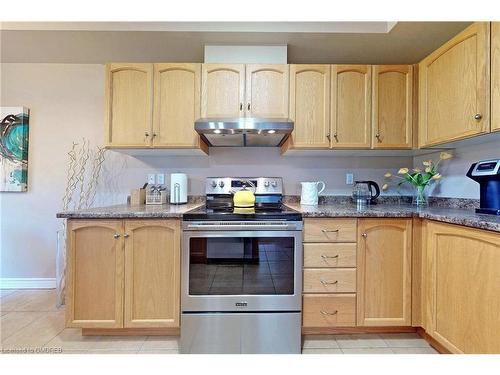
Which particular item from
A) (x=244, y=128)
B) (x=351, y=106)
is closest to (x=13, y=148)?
(x=244, y=128)

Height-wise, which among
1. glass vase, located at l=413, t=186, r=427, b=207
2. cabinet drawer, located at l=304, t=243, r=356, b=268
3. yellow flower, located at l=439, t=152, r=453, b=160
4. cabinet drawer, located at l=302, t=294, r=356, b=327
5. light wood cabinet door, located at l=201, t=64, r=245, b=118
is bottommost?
cabinet drawer, located at l=302, t=294, r=356, b=327

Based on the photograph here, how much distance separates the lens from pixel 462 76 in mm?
1636

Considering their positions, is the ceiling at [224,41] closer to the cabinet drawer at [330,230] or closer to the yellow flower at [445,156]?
the yellow flower at [445,156]

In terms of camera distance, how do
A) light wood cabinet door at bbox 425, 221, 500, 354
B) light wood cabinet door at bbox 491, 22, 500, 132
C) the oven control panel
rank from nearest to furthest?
light wood cabinet door at bbox 425, 221, 500, 354 < light wood cabinet door at bbox 491, 22, 500, 132 < the oven control panel

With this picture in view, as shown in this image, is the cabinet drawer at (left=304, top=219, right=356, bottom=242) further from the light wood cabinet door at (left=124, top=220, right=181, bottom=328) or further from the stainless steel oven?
the light wood cabinet door at (left=124, top=220, right=181, bottom=328)

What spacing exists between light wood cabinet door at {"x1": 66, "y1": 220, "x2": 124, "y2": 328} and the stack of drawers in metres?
1.23

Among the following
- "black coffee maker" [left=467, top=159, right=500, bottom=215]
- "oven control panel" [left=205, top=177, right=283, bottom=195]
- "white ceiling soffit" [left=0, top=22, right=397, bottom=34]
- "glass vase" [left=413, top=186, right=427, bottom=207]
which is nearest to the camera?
"black coffee maker" [left=467, top=159, right=500, bottom=215]

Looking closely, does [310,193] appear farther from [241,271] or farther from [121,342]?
[121,342]

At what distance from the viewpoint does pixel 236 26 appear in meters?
2.01

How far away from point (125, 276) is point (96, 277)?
0.19m

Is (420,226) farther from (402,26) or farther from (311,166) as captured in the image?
(402,26)

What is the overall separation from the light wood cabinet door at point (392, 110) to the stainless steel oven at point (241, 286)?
108 cm

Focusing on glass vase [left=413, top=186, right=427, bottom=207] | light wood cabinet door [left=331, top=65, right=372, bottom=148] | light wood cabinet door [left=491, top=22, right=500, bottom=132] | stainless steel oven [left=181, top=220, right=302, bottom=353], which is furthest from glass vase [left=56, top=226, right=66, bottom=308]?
light wood cabinet door [left=491, top=22, right=500, bottom=132]

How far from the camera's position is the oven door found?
67.4 inches
